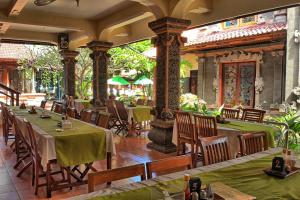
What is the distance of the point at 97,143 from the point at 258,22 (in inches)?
281

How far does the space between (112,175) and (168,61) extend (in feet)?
11.8

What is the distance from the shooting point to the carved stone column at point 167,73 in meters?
5.05

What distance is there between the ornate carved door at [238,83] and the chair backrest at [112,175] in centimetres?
769

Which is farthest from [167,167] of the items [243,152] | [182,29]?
[182,29]

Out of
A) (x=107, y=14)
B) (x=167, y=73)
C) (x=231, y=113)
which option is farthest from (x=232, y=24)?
(x=167, y=73)

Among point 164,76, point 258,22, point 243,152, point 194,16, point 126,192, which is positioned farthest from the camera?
point 258,22

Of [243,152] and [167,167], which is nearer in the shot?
[167,167]

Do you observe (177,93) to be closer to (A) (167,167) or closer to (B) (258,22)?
(A) (167,167)

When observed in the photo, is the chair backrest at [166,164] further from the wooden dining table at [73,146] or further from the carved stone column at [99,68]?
the carved stone column at [99,68]

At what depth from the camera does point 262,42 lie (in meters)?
8.14

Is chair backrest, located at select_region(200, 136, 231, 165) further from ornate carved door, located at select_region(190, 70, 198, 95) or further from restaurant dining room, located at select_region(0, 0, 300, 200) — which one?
ornate carved door, located at select_region(190, 70, 198, 95)

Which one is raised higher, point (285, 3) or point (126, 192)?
point (285, 3)

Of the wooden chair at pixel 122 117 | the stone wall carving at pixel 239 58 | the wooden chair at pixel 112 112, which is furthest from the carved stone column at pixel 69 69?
the stone wall carving at pixel 239 58

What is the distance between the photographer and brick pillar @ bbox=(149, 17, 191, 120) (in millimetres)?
5047
